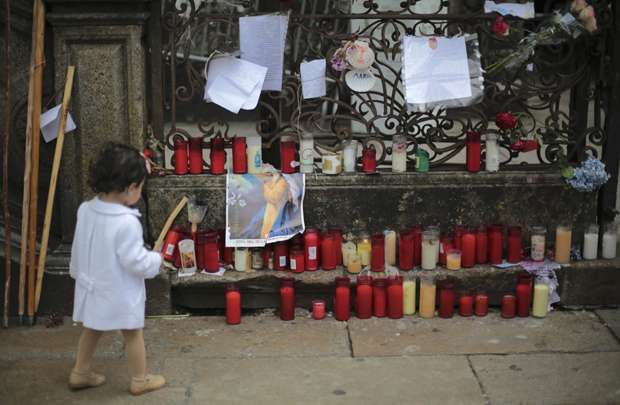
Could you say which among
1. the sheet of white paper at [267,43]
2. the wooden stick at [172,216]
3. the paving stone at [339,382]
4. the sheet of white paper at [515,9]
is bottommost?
the paving stone at [339,382]

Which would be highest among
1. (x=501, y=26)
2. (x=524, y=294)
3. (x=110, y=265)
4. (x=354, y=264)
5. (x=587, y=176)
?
(x=501, y=26)

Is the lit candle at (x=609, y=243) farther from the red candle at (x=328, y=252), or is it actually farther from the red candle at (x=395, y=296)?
the red candle at (x=328, y=252)

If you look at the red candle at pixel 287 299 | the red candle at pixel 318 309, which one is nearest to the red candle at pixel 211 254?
the red candle at pixel 287 299

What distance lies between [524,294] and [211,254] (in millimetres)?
2009

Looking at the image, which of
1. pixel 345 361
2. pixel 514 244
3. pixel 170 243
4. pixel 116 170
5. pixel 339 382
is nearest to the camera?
pixel 116 170

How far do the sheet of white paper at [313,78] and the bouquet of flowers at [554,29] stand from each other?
113 cm

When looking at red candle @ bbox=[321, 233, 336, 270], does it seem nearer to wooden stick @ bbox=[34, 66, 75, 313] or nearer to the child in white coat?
the child in white coat

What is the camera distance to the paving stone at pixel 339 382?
175 inches

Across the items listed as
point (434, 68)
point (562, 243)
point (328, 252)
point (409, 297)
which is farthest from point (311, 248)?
point (562, 243)

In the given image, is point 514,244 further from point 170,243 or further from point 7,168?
point 7,168

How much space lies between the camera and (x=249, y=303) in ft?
18.6

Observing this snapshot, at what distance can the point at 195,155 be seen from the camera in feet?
18.3

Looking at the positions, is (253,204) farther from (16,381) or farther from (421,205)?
(16,381)

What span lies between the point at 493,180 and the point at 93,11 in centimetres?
274
